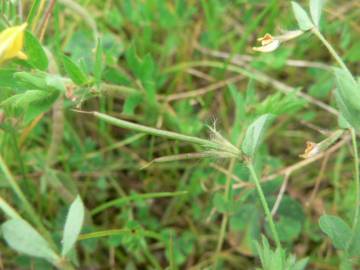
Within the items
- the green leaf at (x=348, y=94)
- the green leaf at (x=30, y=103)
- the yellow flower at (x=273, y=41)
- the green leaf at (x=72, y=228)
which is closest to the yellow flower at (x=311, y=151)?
the green leaf at (x=348, y=94)

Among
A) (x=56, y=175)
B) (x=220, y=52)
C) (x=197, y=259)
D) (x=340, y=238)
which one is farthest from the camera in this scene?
(x=220, y=52)

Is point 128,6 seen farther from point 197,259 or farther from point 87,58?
point 197,259

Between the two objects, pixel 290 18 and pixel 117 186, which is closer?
pixel 117 186

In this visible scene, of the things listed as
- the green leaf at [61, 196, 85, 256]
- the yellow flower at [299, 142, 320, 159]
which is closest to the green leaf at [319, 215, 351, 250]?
the yellow flower at [299, 142, 320, 159]

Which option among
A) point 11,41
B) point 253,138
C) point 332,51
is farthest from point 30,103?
point 332,51

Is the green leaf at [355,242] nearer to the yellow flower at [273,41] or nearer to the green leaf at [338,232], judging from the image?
the green leaf at [338,232]

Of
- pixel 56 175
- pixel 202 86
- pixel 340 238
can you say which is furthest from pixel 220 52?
pixel 340 238

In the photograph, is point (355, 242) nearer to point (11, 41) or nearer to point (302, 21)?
point (302, 21)
